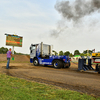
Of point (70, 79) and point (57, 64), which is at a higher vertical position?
point (57, 64)

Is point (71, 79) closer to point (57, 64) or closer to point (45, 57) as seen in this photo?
point (57, 64)

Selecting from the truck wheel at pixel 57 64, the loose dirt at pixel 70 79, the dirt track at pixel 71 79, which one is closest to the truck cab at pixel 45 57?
the truck wheel at pixel 57 64

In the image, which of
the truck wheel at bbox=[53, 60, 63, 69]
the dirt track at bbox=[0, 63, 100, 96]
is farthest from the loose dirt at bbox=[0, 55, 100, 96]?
the truck wheel at bbox=[53, 60, 63, 69]

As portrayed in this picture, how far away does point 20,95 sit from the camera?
3586mm

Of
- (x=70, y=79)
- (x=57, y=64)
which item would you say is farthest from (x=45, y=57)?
(x=70, y=79)

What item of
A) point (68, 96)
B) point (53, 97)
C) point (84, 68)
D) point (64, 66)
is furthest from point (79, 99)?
point (64, 66)

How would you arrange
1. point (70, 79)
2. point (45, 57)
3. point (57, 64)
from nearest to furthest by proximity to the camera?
point (70, 79) → point (57, 64) → point (45, 57)

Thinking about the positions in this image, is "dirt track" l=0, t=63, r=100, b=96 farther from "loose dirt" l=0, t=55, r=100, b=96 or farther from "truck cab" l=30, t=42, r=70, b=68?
"truck cab" l=30, t=42, r=70, b=68

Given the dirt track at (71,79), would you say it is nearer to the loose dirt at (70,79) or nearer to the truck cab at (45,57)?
the loose dirt at (70,79)

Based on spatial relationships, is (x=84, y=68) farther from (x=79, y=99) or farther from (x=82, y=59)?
(x=79, y=99)

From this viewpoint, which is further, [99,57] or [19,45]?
[19,45]

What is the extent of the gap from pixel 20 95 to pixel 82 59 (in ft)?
25.1

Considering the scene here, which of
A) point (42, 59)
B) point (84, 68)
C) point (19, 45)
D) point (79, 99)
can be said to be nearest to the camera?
point (79, 99)

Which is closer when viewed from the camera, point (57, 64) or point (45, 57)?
point (57, 64)
